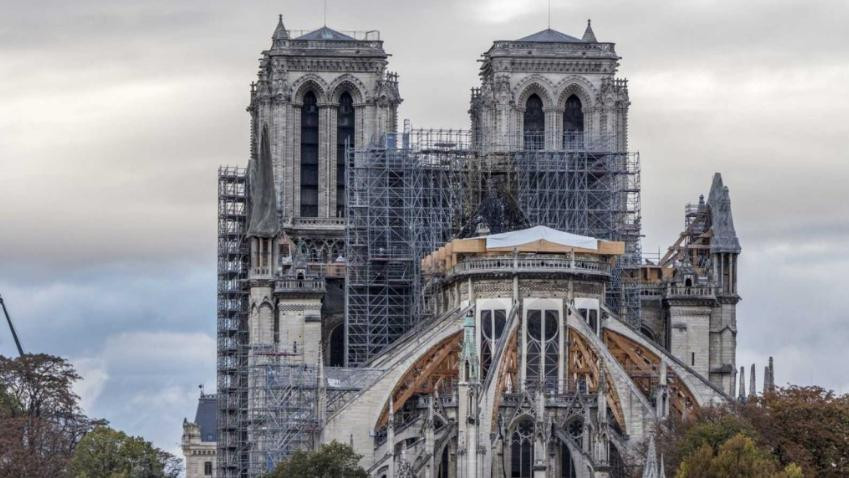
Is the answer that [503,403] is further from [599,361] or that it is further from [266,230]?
[266,230]

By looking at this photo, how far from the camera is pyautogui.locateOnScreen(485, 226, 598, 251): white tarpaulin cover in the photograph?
147 m

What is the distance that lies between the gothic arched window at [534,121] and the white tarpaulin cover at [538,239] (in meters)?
15.2

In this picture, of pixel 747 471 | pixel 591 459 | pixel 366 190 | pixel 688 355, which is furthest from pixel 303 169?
pixel 747 471

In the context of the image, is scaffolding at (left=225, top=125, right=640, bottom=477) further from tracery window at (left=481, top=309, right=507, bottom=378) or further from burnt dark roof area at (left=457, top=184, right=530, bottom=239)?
tracery window at (left=481, top=309, right=507, bottom=378)

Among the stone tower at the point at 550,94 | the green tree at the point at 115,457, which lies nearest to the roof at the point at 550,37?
the stone tower at the point at 550,94

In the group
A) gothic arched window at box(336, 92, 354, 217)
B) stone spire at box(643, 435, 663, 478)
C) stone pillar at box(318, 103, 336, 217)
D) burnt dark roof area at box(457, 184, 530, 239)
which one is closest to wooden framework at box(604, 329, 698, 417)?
burnt dark roof area at box(457, 184, 530, 239)

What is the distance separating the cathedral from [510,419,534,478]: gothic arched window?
93 mm

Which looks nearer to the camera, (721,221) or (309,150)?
(721,221)

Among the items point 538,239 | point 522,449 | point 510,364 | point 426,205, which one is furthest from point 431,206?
point 522,449

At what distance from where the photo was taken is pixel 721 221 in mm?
161000

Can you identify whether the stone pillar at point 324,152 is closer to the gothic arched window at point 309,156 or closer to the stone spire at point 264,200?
the gothic arched window at point 309,156

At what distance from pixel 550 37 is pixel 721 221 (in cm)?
1284

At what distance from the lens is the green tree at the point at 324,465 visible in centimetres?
13300

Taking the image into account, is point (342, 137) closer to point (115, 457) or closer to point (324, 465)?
point (115, 457)
